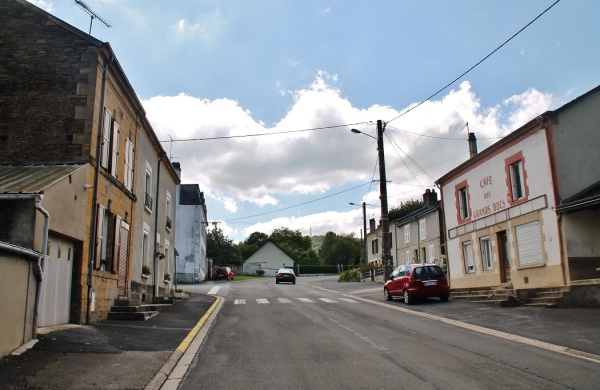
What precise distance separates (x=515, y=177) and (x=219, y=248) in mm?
48685

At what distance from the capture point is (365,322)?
45.0 ft

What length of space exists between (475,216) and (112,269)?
15.7 meters

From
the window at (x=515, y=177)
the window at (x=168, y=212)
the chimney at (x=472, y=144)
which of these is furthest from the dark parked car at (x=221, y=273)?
the window at (x=515, y=177)

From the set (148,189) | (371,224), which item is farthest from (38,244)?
(371,224)

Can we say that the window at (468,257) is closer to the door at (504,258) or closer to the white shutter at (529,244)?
the door at (504,258)

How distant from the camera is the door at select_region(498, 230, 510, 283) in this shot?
2019cm

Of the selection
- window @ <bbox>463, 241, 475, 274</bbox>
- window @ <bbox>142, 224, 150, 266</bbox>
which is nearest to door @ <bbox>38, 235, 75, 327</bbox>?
window @ <bbox>142, 224, 150, 266</bbox>

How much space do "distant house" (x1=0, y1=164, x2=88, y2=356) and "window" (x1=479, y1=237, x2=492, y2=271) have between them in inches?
653

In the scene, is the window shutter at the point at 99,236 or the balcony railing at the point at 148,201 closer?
the window shutter at the point at 99,236

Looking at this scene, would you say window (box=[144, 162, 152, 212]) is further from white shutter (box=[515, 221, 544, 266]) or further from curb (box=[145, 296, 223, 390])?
white shutter (box=[515, 221, 544, 266])

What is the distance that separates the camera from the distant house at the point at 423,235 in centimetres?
3966

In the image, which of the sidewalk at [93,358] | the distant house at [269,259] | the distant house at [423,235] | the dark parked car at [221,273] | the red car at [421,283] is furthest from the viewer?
the distant house at [269,259]

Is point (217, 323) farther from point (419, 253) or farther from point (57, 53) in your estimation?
point (419, 253)

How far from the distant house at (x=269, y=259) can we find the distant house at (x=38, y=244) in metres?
74.6
